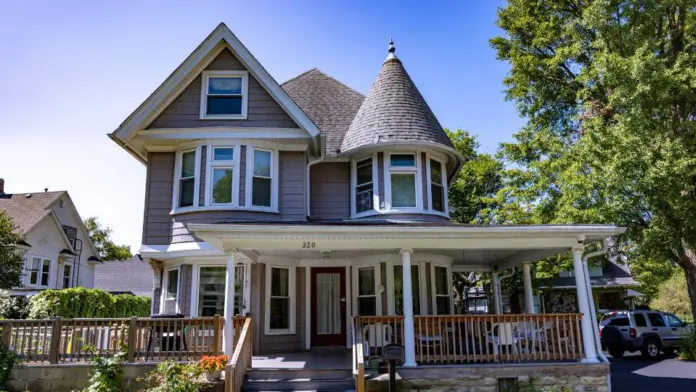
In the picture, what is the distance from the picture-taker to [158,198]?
1220 centimetres

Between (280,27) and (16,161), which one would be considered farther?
(16,161)

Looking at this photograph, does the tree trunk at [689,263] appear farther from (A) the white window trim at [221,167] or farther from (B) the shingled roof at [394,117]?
(A) the white window trim at [221,167]

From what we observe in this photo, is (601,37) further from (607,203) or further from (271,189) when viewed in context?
(271,189)

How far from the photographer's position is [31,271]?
24969 millimetres

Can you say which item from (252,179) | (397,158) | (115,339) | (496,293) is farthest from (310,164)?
(496,293)

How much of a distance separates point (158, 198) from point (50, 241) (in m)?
18.7

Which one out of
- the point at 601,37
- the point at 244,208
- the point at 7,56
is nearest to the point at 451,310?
the point at 244,208

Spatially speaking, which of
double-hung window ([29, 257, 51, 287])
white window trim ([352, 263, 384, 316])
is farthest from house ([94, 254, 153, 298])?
white window trim ([352, 263, 384, 316])

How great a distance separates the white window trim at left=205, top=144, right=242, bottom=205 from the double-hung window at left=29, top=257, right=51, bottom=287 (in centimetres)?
1899

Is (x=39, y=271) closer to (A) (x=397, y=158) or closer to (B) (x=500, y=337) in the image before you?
(A) (x=397, y=158)

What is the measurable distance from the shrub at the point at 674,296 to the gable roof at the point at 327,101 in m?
27.1

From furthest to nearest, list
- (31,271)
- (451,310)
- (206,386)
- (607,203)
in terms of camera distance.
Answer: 1. (31,271)
2. (607,203)
3. (451,310)
4. (206,386)

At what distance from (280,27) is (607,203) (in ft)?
34.2

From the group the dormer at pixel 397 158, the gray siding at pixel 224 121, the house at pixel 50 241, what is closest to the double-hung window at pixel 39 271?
the house at pixel 50 241
